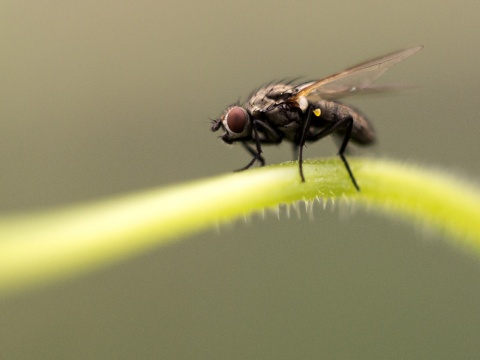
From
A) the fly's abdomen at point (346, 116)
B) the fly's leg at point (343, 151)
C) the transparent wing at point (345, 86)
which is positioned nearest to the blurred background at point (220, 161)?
the fly's leg at point (343, 151)

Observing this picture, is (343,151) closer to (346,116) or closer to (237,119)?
(346,116)

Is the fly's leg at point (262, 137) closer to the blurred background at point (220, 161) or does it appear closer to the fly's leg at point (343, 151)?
the fly's leg at point (343, 151)

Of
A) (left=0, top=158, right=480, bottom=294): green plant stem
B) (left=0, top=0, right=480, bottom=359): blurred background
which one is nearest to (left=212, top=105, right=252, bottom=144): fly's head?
(left=0, top=0, right=480, bottom=359): blurred background

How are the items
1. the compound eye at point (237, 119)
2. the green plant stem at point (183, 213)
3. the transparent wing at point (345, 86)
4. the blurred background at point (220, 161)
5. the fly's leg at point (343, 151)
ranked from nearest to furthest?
1. the green plant stem at point (183, 213)
2. the fly's leg at point (343, 151)
3. the transparent wing at point (345, 86)
4. the compound eye at point (237, 119)
5. the blurred background at point (220, 161)

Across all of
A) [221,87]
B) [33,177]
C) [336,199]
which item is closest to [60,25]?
[221,87]

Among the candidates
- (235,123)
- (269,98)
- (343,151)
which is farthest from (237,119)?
(343,151)

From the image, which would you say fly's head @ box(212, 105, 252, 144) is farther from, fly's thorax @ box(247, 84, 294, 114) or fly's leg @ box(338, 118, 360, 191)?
fly's leg @ box(338, 118, 360, 191)

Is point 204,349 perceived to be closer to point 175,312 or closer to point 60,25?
point 175,312
